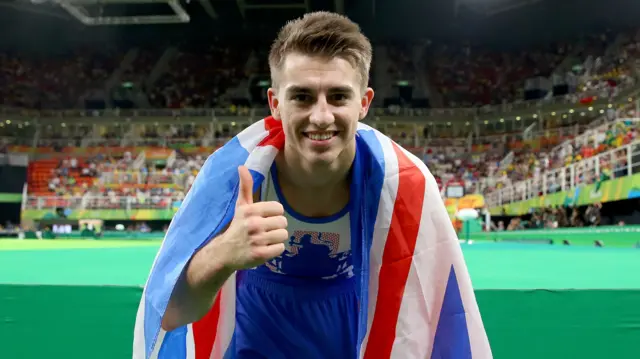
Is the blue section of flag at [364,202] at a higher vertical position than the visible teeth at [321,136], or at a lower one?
lower

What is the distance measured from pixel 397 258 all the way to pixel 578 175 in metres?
11.4

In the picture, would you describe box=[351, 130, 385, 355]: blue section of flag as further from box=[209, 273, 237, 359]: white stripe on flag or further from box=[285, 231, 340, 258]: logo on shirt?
box=[209, 273, 237, 359]: white stripe on flag

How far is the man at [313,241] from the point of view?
144 centimetres

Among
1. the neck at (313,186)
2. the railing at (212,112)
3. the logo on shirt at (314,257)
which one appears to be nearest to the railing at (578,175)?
the logo on shirt at (314,257)

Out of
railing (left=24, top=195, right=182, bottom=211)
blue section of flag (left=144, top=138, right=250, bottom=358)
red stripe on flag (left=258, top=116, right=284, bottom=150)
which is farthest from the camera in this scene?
railing (left=24, top=195, right=182, bottom=211)

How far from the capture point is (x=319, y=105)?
144 centimetres

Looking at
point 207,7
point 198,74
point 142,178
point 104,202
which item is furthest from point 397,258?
point 198,74

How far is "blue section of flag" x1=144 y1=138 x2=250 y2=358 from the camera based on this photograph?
57.6 inches

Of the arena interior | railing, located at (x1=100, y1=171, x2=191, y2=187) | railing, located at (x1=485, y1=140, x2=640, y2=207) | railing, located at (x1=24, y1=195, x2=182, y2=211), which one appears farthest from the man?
railing, located at (x1=100, y1=171, x2=191, y2=187)

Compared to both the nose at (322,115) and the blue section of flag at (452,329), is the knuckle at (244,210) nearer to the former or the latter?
the nose at (322,115)

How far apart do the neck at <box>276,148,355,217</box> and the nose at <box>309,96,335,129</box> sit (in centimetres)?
21

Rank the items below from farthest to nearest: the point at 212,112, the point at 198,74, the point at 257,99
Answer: the point at 198,74 → the point at 257,99 → the point at 212,112

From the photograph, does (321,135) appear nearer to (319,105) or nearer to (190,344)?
(319,105)

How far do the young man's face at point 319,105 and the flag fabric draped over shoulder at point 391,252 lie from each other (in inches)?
8.6
